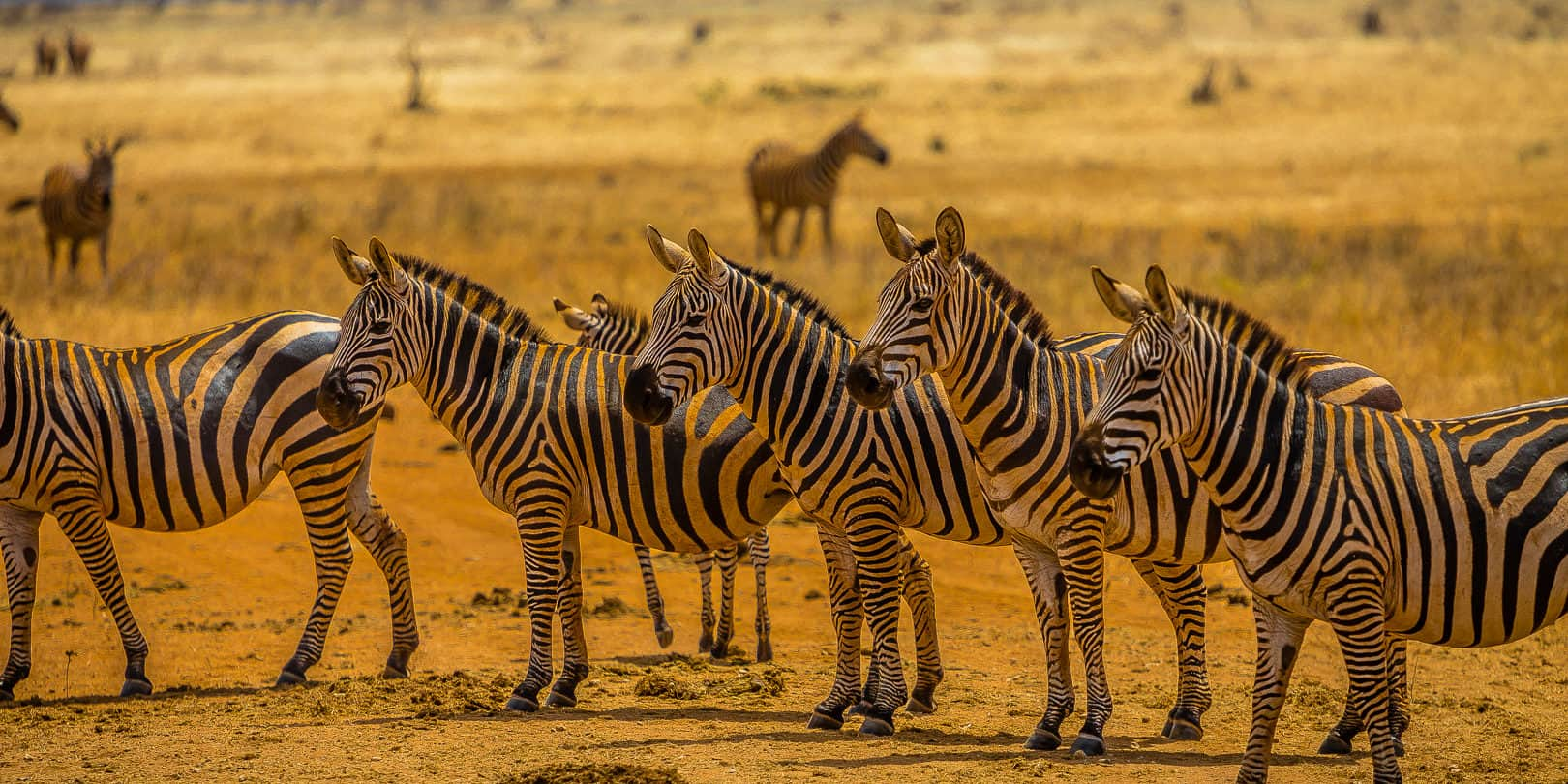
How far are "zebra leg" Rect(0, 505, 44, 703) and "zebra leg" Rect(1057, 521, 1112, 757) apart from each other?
17.3 ft

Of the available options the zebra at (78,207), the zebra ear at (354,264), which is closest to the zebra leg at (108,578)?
the zebra ear at (354,264)

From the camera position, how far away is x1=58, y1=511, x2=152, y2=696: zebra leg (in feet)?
26.9

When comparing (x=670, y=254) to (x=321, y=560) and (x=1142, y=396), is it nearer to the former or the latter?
(x=1142, y=396)

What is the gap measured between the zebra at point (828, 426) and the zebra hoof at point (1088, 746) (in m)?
0.29

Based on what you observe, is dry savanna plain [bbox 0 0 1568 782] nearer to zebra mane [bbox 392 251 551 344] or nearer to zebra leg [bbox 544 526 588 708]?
zebra leg [bbox 544 526 588 708]

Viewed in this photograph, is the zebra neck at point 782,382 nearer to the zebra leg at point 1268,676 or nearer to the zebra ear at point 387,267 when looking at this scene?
the zebra ear at point 387,267

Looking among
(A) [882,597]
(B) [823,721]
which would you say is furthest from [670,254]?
(B) [823,721]

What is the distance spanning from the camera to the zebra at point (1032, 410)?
21.7 feet

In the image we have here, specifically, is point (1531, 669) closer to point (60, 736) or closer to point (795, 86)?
point (60, 736)

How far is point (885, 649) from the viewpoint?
7559mm

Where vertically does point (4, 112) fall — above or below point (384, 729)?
above

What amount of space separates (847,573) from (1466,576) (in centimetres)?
290

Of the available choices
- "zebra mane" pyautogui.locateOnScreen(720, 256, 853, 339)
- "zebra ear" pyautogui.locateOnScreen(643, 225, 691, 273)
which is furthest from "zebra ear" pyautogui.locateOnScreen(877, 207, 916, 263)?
"zebra ear" pyautogui.locateOnScreen(643, 225, 691, 273)

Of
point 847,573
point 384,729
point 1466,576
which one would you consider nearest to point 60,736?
point 384,729
